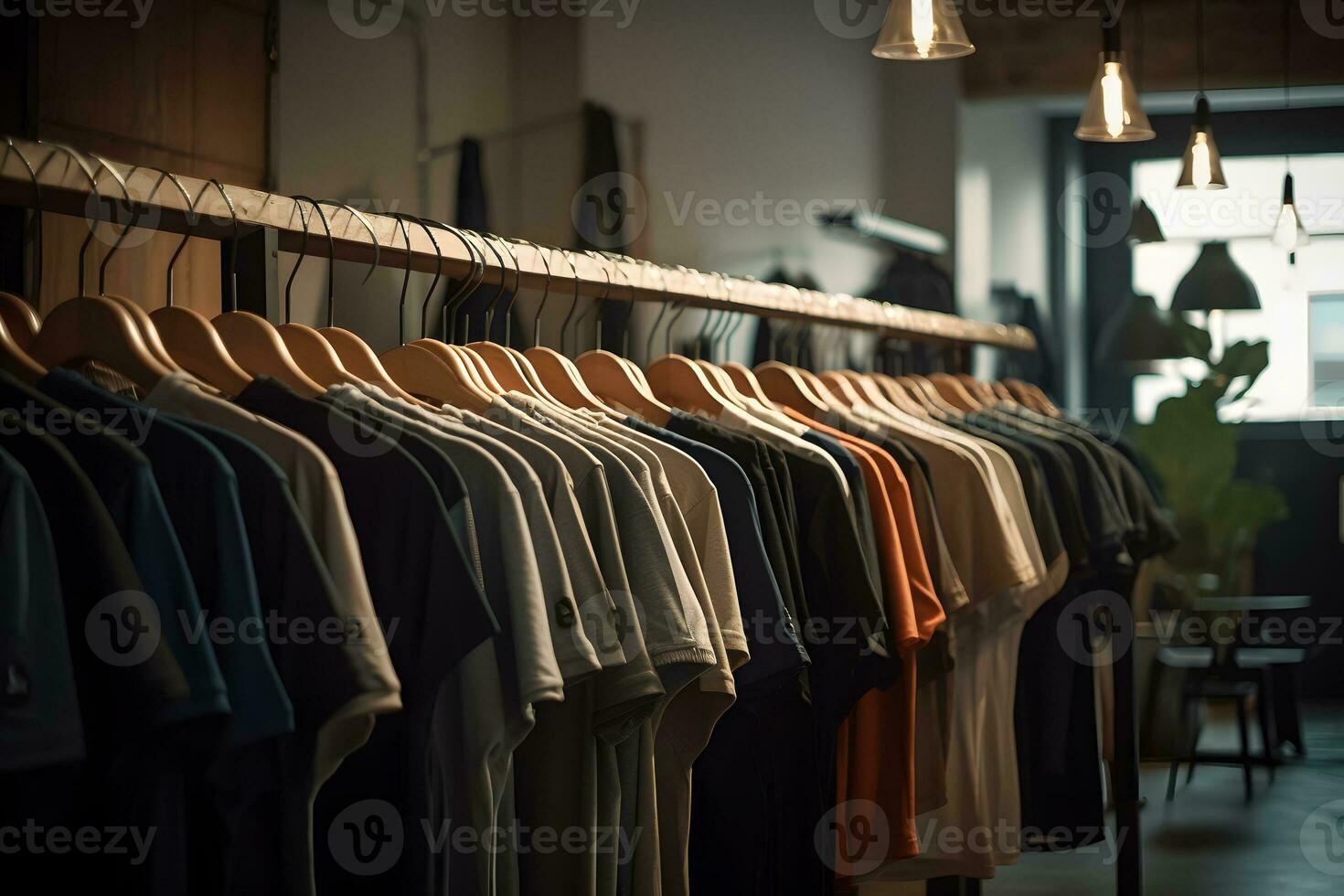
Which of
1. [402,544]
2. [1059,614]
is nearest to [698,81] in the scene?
[1059,614]

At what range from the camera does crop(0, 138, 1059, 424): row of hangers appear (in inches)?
55.2

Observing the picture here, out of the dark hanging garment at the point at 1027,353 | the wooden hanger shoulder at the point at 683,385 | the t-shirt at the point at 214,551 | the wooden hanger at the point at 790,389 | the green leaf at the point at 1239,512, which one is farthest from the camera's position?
the green leaf at the point at 1239,512

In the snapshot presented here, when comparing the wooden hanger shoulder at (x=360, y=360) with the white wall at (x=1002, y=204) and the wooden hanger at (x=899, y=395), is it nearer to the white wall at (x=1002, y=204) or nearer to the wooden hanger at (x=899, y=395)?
the wooden hanger at (x=899, y=395)

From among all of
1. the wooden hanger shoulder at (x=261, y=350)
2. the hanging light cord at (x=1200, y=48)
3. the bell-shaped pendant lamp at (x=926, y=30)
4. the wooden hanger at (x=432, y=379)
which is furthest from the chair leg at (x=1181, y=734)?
the wooden hanger shoulder at (x=261, y=350)

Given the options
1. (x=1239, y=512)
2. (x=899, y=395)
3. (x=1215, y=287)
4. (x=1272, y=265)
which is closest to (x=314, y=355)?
(x=899, y=395)

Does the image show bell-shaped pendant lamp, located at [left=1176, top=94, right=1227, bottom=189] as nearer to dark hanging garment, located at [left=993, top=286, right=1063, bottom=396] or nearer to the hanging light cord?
the hanging light cord

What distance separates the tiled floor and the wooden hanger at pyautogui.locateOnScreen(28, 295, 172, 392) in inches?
144

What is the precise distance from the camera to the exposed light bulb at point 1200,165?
373 cm

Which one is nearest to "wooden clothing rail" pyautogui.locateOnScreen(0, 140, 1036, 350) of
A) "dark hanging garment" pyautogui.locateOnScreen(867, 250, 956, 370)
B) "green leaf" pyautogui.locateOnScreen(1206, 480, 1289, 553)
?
"dark hanging garment" pyautogui.locateOnScreen(867, 250, 956, 370)

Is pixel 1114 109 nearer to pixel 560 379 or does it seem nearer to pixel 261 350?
pixel 560 379

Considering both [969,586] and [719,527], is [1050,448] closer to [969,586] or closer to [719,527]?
[969,586]

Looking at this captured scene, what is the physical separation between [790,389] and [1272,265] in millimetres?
6123

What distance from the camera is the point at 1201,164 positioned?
373 centimetres

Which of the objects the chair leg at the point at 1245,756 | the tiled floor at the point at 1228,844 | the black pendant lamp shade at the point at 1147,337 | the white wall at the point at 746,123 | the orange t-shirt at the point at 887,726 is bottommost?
the tiled floor at the point at 1228,844
